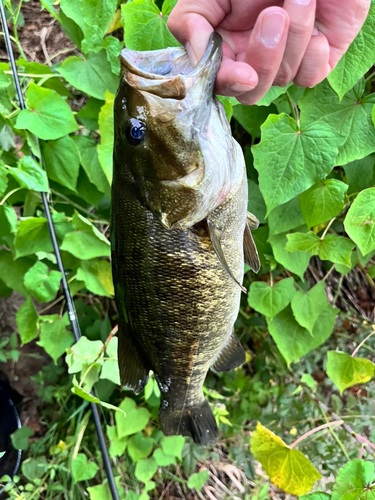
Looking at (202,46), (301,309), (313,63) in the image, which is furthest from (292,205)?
(202,46)

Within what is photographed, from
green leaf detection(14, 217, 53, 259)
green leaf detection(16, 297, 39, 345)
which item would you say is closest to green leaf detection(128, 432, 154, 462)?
green leaf detection(16, 297, 39, 345)

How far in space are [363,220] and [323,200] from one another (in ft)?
0.34

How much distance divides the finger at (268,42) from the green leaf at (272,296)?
69 centimetres

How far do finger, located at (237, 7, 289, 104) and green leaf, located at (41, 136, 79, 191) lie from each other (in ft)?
2.09

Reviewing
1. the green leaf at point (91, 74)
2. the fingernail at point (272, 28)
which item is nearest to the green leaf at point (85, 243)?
A: the green leaf at point (91, 74)

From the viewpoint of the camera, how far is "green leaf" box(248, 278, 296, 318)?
1.10 meters

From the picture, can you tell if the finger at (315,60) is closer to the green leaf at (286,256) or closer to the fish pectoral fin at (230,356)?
the green leaf at (286,256)

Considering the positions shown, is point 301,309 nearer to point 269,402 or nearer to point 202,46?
point 269,402

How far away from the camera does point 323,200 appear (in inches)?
34.6

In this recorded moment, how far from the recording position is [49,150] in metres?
1.04

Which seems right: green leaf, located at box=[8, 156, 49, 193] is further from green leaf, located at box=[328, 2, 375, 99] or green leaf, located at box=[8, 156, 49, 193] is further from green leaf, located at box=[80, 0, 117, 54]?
green leaf, located at box=[328, 2, 375, 99]

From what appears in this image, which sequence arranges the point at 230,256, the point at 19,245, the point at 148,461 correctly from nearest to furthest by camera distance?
the point at 230,256 → the point at 19,245 → the point at 148,461

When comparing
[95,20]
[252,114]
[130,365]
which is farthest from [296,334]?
[95,20]

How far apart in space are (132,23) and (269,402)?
157 centimetres
